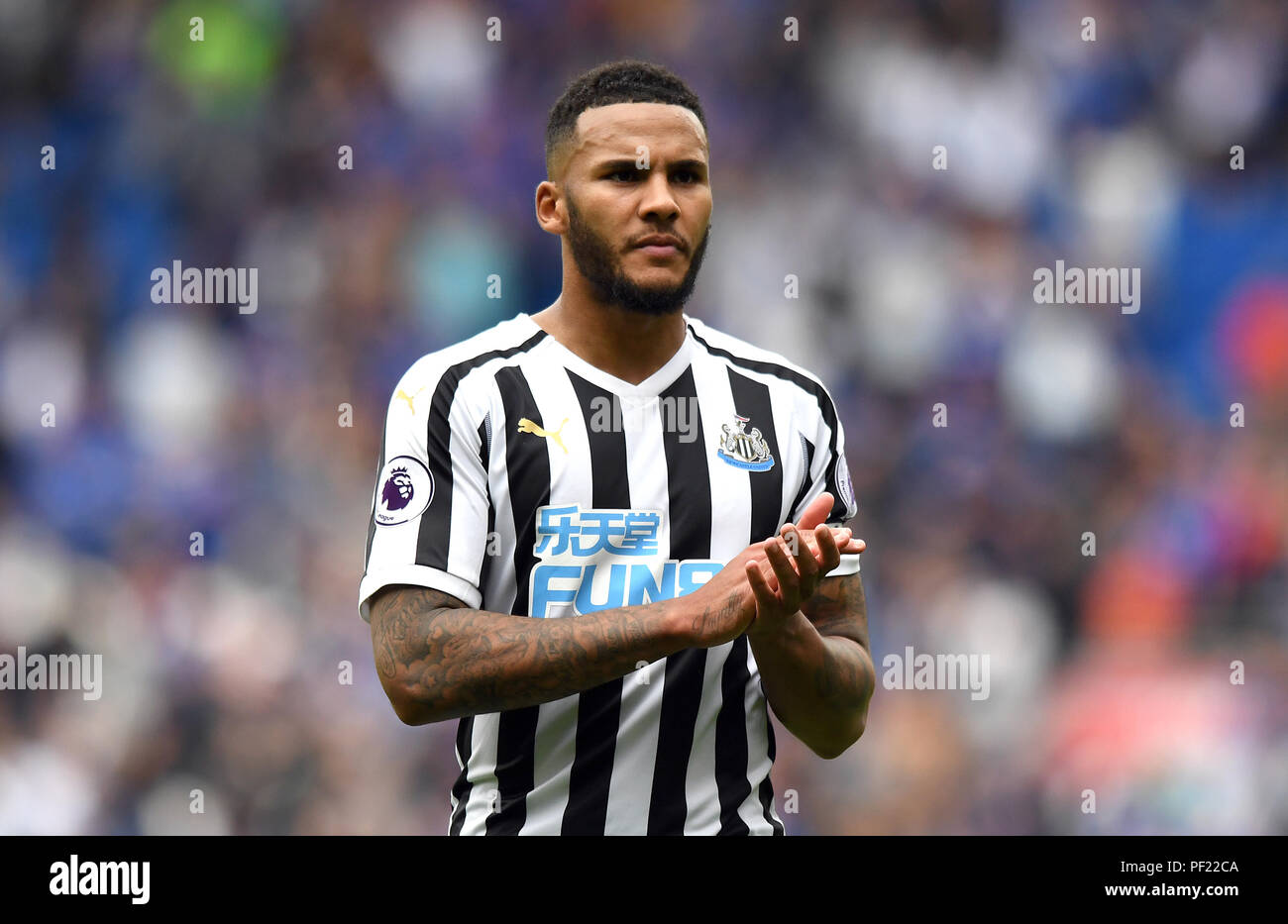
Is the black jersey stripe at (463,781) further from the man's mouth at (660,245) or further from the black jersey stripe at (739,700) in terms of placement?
the man's mouth at (660,245)

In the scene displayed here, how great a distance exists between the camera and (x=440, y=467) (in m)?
2.38

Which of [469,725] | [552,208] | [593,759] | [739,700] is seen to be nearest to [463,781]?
[469,725]

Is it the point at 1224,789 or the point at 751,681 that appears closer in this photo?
the point at 751,681

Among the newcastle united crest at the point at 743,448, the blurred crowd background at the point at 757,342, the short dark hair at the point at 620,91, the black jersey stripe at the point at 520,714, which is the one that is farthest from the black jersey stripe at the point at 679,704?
the blurred crowd background at the point at 757,342

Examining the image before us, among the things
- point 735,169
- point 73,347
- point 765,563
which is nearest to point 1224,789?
point 735,169

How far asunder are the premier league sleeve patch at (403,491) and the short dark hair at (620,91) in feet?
2.46

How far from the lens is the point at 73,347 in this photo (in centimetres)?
598

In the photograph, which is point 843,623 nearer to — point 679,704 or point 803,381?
point 679,704

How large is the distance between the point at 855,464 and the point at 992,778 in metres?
1.46

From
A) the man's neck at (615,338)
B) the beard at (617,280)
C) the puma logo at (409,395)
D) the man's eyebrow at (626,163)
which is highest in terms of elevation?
the man's eyebrow at (626,163)

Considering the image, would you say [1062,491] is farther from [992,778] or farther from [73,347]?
[73,347]

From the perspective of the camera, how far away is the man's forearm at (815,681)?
2.33m
